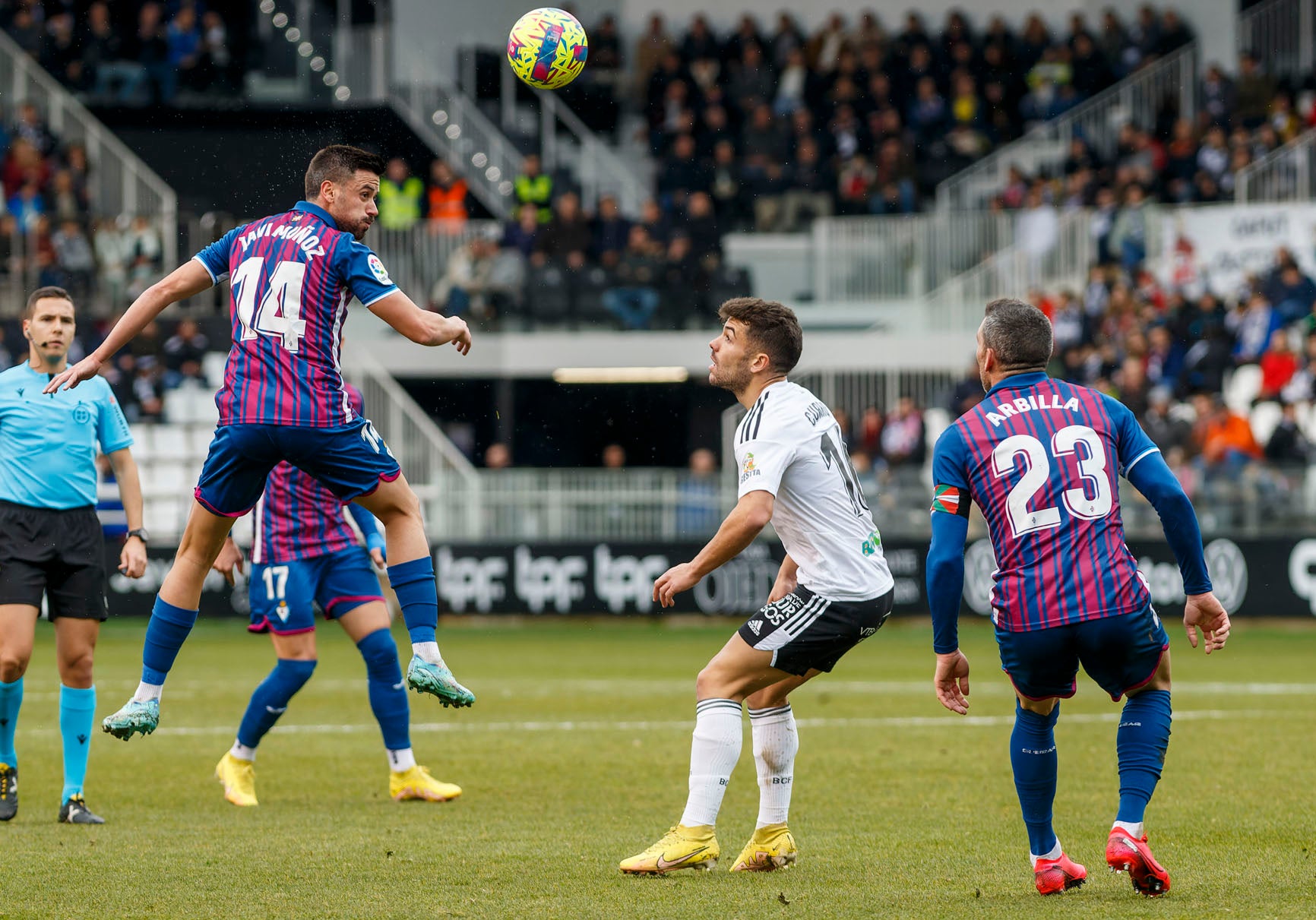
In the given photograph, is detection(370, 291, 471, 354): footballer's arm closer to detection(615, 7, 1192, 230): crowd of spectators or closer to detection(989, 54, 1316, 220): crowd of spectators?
detection(989, 54, 1316, 220): crowd of spectators

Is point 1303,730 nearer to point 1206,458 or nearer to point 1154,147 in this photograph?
point 1206,458

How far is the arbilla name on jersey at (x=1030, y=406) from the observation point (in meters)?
5.71

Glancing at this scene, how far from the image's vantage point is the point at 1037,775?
19.2 feet

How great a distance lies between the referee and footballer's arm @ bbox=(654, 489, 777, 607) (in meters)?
3.08

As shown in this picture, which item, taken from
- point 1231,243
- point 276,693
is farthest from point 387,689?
point 1231,243

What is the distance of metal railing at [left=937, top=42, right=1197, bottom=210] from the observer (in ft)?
93.7

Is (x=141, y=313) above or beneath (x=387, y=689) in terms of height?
above

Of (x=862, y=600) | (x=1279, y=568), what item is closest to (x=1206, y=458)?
(x=1279, y=568)

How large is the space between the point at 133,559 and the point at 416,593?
159cm

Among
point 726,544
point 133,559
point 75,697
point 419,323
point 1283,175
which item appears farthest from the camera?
point 1283,175

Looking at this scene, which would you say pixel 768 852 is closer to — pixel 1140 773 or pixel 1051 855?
pixel 1051 855

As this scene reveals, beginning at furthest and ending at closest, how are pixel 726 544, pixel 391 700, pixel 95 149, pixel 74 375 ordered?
pixel 95 149 → pixel 391 700 → pixel 74 375 → pixel 726 544

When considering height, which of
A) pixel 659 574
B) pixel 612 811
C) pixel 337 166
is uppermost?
pixel 337 166

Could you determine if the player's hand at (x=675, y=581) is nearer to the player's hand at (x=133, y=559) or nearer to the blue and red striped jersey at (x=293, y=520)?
the player's hand at (x=133, y=559)
